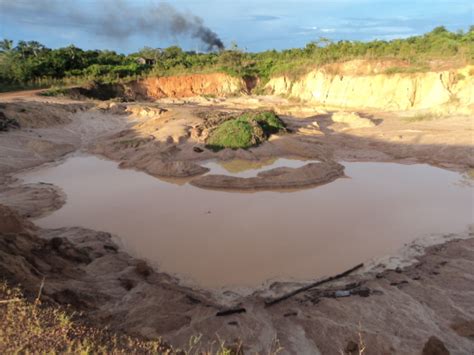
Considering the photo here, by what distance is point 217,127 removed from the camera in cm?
1736

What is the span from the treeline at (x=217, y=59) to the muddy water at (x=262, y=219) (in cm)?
1509

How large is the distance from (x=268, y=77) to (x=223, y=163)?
20.6 metres

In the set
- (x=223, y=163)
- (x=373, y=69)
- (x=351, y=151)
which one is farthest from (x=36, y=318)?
(x=373, y=69)

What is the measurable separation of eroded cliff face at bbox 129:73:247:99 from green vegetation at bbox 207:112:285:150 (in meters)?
14.9

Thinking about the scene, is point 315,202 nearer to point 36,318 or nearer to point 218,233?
point 218,233

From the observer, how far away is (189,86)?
31969 millimetres

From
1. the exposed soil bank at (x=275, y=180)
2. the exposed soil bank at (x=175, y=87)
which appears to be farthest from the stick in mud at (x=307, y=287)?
the exposed soil bank at (x=175, y=87)

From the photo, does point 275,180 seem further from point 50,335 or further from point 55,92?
point 55,92

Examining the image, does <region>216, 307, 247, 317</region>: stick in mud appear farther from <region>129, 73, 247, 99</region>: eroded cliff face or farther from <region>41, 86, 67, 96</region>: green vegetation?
<region>129, 73, 247, 99</region>: eroded cliff face

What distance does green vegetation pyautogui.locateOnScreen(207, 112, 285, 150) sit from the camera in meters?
16.0

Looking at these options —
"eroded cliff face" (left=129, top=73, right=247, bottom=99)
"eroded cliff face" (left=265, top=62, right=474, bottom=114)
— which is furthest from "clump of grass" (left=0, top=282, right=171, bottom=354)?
"eroded cliff face" (left=129, top=73, right=247, bottom=99)

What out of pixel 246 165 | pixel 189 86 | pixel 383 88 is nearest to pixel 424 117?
pixel 383 88

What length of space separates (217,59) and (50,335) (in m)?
35.5

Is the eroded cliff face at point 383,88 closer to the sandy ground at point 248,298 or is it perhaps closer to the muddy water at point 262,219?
the muddy water at point 262,219
